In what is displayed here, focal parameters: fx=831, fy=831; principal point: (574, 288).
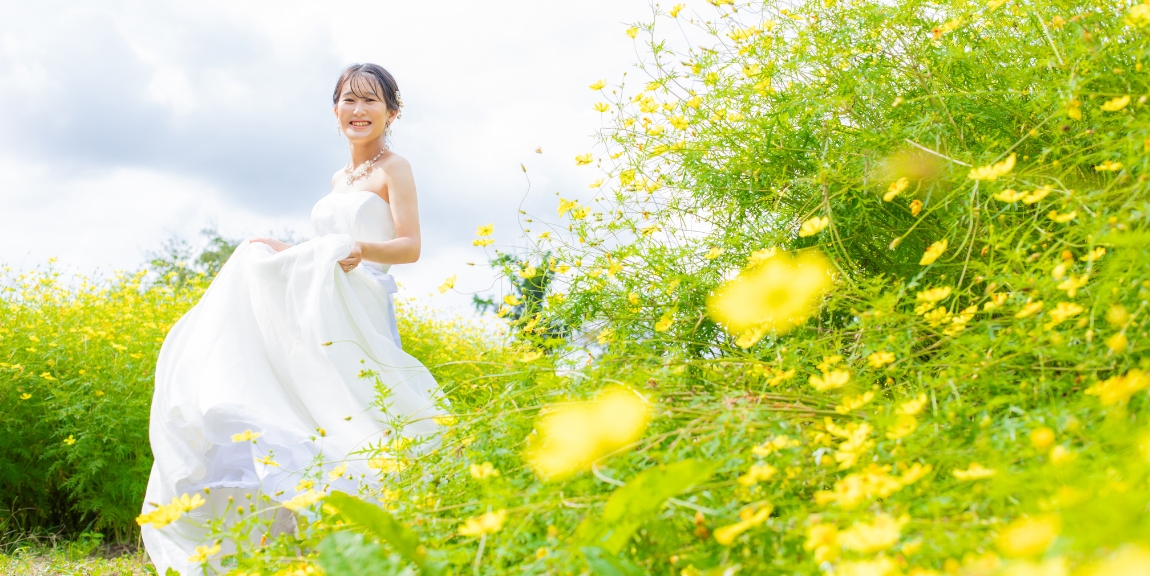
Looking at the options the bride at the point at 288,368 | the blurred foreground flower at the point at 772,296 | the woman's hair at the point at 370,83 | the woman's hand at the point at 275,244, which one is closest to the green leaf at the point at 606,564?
the blurred foreground flower at the point at 772,296

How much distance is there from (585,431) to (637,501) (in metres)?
0.20

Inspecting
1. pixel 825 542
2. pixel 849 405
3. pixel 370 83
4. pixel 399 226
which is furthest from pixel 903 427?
pixel 370 83

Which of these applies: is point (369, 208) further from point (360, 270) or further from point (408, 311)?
point (408, 311)

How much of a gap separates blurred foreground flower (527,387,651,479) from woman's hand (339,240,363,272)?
1424 millimetres

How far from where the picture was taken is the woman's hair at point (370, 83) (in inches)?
116

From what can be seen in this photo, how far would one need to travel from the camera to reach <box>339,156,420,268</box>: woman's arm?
2600 mm

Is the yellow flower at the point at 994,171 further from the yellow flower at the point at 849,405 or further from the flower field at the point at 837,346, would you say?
the yellow flower at the point at 849,405

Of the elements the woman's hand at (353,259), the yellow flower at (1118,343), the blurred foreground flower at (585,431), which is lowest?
the blurred foreground flower at (585,431)

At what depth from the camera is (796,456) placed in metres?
1.06

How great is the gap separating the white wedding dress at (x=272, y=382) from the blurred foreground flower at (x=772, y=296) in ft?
2.60

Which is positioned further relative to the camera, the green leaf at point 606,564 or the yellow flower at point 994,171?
the yellow flower at point 994,171

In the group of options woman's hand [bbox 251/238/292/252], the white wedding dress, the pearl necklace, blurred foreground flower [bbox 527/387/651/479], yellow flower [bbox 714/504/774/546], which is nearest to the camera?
yellow flower [bbox 714/504/774/546]

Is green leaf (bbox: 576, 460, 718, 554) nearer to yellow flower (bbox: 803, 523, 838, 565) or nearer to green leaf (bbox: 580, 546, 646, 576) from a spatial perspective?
green leaf (bbox: 580, 546, 646, 576)

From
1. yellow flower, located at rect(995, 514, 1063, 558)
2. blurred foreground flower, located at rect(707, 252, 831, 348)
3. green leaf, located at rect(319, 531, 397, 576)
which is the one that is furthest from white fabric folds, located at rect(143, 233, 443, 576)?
yellow flower, located at rect(995, 514, 1063, 558)
